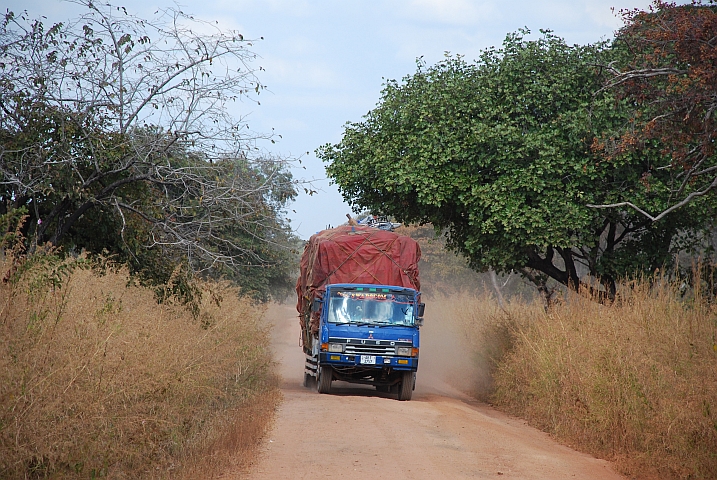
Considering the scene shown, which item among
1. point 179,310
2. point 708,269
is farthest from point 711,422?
point 708,269

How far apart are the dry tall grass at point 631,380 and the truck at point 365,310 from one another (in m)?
2.49

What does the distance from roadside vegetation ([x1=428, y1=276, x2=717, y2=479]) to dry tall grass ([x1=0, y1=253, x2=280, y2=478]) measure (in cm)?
485

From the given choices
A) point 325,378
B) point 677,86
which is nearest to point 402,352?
point 325,378

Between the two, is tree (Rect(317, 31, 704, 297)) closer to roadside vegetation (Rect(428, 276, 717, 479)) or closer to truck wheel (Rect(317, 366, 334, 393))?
roadside vegetation (Rect(428, 276, 717, 479))

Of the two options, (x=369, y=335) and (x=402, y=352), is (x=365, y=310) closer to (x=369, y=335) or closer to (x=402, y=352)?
(x=369, y=335)

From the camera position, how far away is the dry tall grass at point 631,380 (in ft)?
29.1

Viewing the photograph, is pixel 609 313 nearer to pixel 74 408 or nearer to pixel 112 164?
pixel 112 164

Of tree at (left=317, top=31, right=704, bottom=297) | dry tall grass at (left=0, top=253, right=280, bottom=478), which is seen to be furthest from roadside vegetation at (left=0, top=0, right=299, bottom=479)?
tree at (left=317, top=31, right=704, bottom=297)

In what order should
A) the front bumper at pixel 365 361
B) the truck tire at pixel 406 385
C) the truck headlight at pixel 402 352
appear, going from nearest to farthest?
1. the front bumper at pixel 365 361
2. the truck headlight at pixel 402 352
3. the truck tire at pixel 406 385

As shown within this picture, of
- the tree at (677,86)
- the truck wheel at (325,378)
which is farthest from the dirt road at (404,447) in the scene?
the tree at (677,86)

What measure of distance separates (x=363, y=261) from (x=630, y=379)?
29.0ft

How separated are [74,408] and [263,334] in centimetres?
1259

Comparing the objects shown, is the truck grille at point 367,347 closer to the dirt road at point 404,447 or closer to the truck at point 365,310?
the truck at point 365,310

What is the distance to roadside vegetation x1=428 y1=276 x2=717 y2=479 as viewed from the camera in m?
8.89
